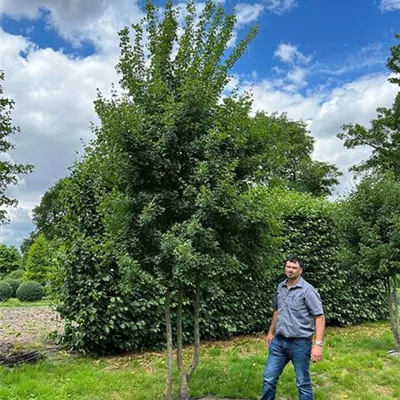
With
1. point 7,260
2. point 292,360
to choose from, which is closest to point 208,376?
point 292,360

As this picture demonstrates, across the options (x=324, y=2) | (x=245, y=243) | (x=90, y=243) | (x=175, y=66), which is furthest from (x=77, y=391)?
(x=324, y=2)

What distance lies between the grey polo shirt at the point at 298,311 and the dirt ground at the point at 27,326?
4634 mm

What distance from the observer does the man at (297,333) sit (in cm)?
364

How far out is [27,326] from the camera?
9.34m

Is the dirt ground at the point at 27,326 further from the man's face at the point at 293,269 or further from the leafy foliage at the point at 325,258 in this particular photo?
the leafy foliage at the point at 325,258

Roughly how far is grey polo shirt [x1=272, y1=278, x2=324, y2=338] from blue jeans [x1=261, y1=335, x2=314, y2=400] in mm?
83

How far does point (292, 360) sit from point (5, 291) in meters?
17.0

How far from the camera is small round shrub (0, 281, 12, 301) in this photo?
17766mm

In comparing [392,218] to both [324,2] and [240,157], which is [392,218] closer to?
[240,157]

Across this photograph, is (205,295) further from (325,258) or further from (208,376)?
(325,258)

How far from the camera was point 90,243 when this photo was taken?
595 centimetres

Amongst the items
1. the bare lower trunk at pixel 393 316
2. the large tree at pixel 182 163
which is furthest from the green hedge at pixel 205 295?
the bare lower trunk at pixel 393 316

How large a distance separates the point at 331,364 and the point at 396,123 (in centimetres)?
2373

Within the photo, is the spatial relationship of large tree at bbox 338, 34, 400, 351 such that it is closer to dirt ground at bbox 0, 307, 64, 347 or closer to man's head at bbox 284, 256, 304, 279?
man's head at bbox 284, 256, 304, 279
